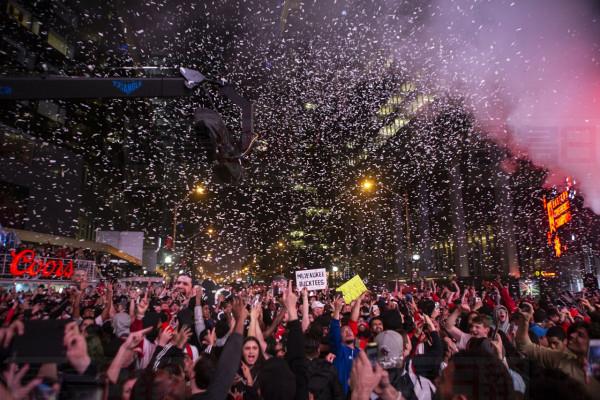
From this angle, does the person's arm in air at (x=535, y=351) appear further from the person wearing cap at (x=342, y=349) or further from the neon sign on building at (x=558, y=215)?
the neon sign on building at (x=558, y=215)

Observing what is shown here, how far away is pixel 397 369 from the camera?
341cm

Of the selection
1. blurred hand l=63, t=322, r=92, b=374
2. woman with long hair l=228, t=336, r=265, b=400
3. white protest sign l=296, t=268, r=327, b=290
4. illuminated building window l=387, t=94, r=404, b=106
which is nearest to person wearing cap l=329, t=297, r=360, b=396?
woman with long hair l=228, t=336, r=265, b=400

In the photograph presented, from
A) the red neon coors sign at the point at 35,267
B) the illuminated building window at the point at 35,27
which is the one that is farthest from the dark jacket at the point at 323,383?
the illuminated building window at the point at 35,27

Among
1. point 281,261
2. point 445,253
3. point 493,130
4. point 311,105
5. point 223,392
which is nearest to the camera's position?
point 223,392

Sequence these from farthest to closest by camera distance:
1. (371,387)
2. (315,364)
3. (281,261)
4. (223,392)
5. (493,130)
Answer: (281,261)
(493,130)
(315,364)
(223,392)
(371,387)

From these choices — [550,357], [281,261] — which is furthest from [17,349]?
[281,261]

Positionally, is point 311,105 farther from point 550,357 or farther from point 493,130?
point 550,357

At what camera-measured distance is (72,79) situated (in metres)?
9.70

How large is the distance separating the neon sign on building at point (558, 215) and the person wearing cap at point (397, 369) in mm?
21518

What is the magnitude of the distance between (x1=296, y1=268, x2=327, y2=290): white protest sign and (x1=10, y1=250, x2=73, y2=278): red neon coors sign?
10539 mm

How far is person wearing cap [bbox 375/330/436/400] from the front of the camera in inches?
133

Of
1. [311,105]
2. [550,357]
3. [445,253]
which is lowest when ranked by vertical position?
[550,357]

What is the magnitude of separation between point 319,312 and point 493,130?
2091 cm

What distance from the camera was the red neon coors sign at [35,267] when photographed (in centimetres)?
1475
